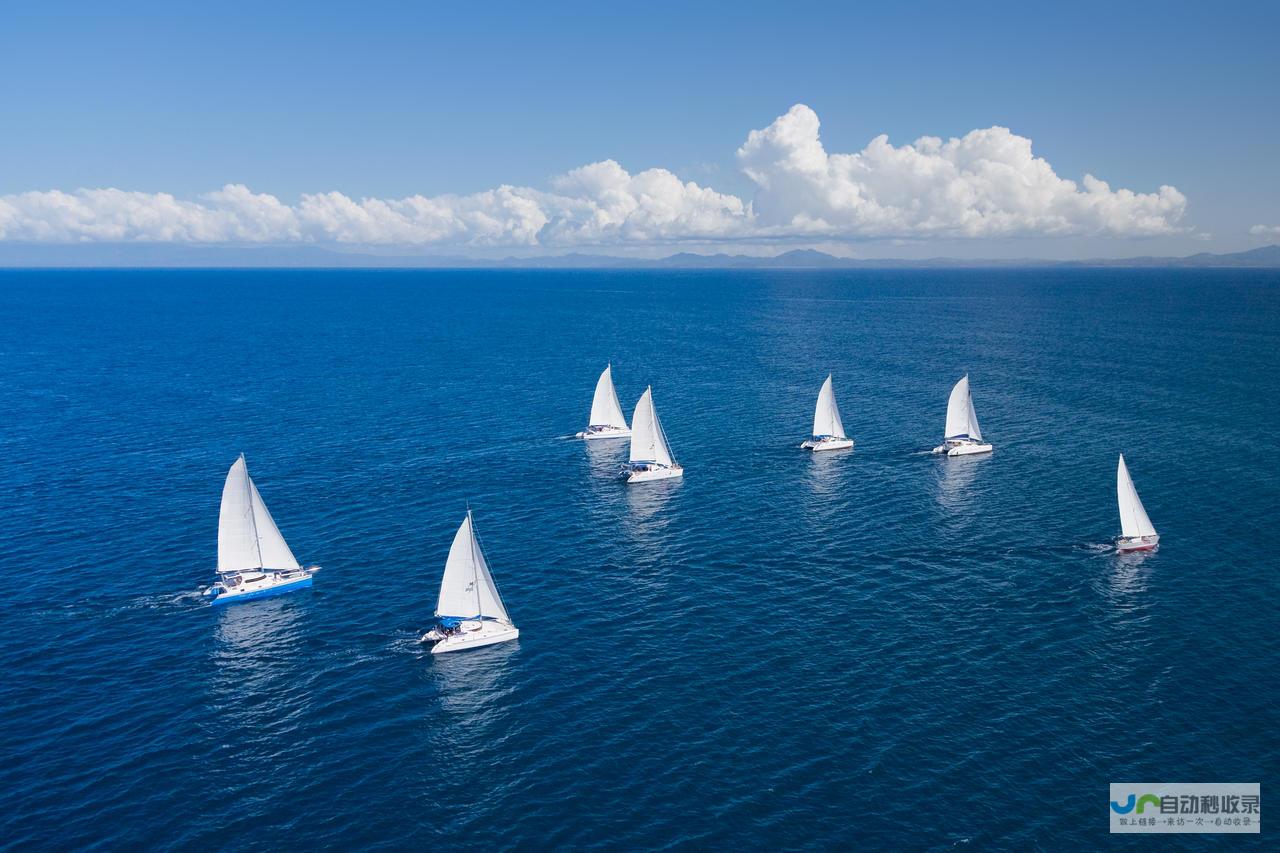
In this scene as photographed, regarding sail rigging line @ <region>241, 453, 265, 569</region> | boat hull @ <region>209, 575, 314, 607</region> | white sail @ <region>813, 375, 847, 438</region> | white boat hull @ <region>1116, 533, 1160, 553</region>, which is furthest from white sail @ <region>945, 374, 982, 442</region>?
sail rigging line @ <region>241, 453, 265, 569</region>

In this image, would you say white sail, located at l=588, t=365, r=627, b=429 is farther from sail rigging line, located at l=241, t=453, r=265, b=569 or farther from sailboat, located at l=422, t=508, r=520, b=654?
sailboat, located at l=422, t=508, r=520, b=654

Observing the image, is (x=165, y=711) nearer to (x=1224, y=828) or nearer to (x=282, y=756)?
(x=282, y=756)

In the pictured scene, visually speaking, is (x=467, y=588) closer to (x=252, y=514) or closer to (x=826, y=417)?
(x=252, y=514)

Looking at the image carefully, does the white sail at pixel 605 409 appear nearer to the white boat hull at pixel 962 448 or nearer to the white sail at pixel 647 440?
the white sail at pixel 647 440

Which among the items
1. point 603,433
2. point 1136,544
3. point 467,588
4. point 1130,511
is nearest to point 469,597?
point 467,588

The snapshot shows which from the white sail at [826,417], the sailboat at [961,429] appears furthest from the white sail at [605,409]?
the sailboat at [961,429]

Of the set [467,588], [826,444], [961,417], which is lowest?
[467,588]
